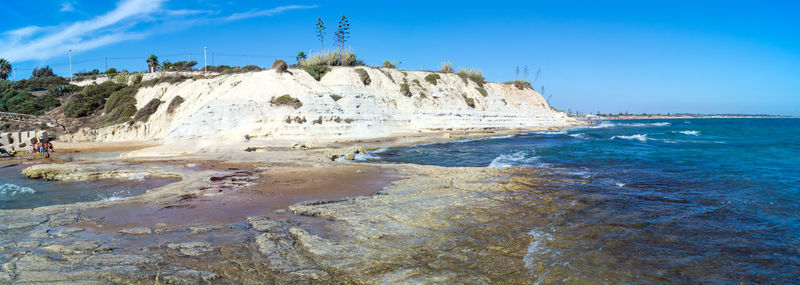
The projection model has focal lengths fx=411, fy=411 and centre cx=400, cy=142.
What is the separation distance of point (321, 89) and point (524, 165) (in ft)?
67.6

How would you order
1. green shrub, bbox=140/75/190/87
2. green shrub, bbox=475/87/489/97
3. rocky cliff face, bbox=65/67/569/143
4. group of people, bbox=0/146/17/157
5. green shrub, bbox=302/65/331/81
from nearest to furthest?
1. group of people, bbox=0/146/17/157
2. rocky cliff face, bbox=65/67/569/143
3. green shrub, bbox=302/65/331/81
4. green shrub, bbox=140/75/190/87
5. green shrub, bbox=475/87/489/97

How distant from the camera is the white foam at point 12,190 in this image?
9891 millimetres

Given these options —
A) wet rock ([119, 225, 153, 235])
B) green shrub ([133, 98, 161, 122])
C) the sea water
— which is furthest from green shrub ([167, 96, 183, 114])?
wet rock ([119, 225, 153, 235])

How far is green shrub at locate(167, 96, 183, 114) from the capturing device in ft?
97.3

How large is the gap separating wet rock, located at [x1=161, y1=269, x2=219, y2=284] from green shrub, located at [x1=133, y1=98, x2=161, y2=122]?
99.3 ft

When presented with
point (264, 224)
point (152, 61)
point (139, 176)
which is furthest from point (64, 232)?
point (152, 61)

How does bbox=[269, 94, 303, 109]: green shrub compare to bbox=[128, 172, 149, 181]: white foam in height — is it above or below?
above

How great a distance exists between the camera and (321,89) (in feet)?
103

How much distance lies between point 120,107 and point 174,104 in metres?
5.53

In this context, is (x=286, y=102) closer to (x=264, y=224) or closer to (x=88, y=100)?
(x=88, y=100)

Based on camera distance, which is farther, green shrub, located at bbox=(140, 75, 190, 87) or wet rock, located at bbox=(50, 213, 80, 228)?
green shrub, located at bbox=(140, 75, 190, 87)

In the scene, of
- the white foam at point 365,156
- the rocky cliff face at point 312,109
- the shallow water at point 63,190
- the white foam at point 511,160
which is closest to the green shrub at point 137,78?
the rocky cliff face at point 312,109

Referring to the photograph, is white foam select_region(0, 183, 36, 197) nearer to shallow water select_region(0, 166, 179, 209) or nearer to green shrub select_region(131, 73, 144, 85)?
shallow water select_region(0, 166, 179, 209)

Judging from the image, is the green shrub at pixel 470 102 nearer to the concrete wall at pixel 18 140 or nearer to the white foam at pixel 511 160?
the white foam at pixel 511 160
